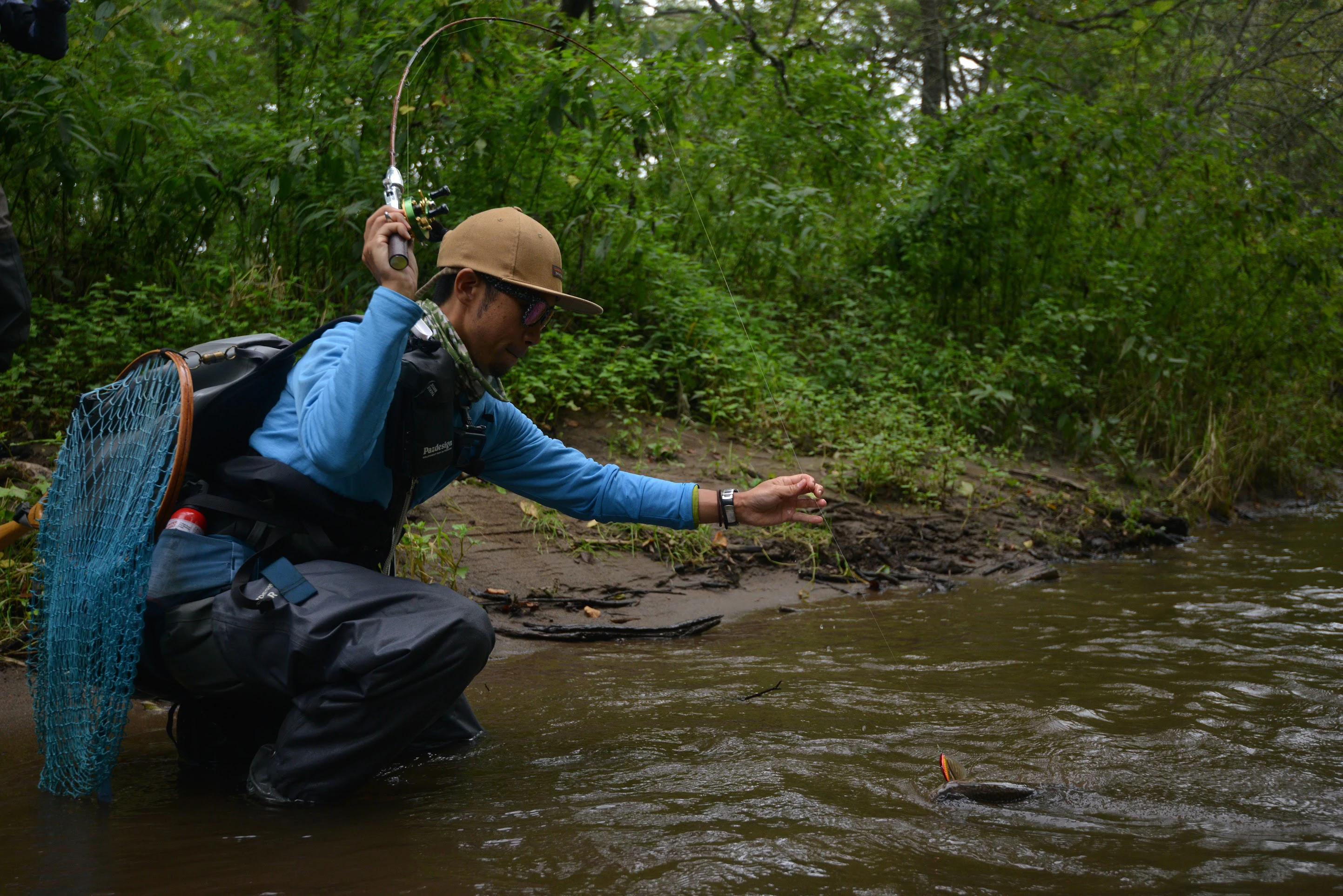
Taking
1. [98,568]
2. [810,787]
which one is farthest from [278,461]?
[810,787]

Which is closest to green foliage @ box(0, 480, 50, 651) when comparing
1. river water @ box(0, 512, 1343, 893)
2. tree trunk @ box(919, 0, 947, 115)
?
river water @ box(0, 512, 1343, 893)

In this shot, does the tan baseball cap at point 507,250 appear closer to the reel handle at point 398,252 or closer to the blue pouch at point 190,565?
the reel handle at point 398,252

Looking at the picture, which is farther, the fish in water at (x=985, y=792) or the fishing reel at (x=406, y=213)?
the fish in water at (x=985, y=792)

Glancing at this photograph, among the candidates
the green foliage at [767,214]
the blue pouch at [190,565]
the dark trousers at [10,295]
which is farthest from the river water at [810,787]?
the green foliage at [767,214]

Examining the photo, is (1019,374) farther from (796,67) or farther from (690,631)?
(690,631)

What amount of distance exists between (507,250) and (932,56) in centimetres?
1178

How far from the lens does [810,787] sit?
9.41 feet

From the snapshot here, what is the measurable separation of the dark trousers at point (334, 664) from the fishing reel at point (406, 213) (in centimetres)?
85

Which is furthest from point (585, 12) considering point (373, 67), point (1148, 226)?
point (1148, 226)

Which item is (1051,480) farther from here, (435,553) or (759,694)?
(435,553)

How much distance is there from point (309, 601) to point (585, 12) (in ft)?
25.7

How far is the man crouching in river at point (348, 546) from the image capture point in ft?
8.55

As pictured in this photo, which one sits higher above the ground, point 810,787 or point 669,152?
point 669,152

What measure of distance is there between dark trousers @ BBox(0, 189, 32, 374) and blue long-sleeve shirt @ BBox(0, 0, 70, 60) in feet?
1.63
